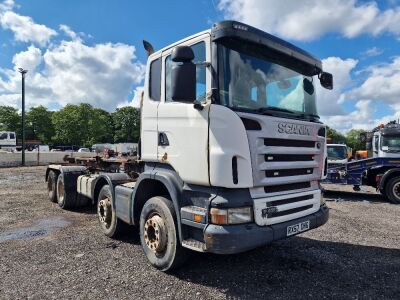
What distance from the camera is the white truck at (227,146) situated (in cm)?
360

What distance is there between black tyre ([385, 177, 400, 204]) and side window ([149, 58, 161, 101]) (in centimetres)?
944

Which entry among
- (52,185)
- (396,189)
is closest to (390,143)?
(396,189)

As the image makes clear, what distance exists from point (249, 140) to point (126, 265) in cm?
260

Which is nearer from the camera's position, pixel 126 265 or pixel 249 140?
A: pixel 249 140

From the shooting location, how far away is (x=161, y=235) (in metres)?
4.26

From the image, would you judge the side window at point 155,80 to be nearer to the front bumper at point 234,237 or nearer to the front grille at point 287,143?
the front grille at point 287,143

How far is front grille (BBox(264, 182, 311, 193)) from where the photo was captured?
3.94 meters

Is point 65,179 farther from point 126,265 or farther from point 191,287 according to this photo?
point 191,287

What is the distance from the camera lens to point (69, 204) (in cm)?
855

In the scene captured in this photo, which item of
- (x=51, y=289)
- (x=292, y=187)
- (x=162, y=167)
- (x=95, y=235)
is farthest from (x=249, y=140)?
(x=95, y=235)

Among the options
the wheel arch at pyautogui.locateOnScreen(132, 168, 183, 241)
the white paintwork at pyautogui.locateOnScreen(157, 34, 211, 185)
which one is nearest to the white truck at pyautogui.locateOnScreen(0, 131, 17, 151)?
the wheel arch at pyautogui.locateOnScreen(132, 168, 183, 241)

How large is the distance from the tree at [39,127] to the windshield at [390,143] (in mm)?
85310

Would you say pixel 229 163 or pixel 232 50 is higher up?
pixel 232 50

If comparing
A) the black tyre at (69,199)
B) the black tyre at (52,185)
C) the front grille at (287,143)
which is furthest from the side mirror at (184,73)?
the black tyre at (52,185)
